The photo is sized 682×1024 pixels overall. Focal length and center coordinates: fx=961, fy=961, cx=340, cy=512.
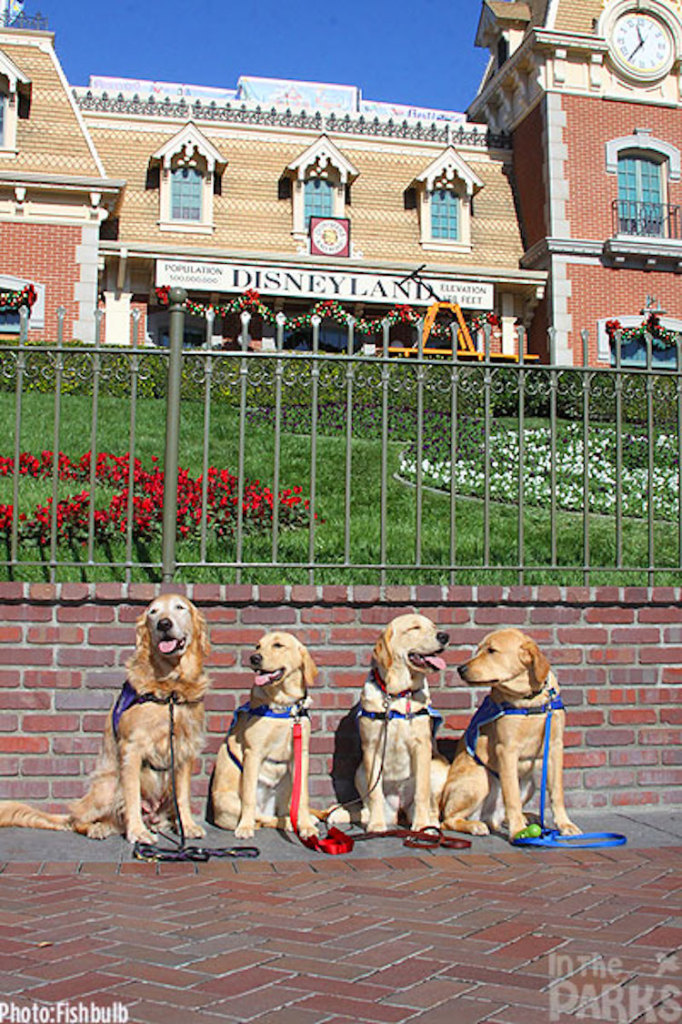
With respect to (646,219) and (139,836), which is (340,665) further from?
(646,219)

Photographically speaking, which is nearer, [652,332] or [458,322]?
[652,332]

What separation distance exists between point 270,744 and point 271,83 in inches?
1407

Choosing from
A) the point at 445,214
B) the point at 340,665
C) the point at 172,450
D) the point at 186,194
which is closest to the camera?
the point at 340,665

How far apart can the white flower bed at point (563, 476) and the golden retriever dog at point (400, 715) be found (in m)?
4.60

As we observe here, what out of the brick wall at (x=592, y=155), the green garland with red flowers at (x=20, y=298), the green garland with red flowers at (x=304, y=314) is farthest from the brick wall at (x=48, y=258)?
the brick wall at (x=592, y=155)

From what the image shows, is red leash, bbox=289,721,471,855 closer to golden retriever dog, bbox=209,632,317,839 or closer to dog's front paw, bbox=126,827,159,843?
golden retriever dog, bbox=209,632,317,839

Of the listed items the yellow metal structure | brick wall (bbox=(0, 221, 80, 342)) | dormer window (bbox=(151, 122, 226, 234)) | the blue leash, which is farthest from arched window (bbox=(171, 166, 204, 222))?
the blue leash

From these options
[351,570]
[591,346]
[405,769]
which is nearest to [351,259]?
[591,346]

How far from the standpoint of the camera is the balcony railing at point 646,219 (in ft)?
75.7

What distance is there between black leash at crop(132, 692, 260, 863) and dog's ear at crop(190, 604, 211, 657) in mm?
310

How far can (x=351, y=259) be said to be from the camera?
22219mm

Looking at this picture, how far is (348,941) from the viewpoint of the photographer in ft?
11.1

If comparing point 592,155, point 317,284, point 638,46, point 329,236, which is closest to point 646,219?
point 592,155

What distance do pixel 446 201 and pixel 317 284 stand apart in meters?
4.65
